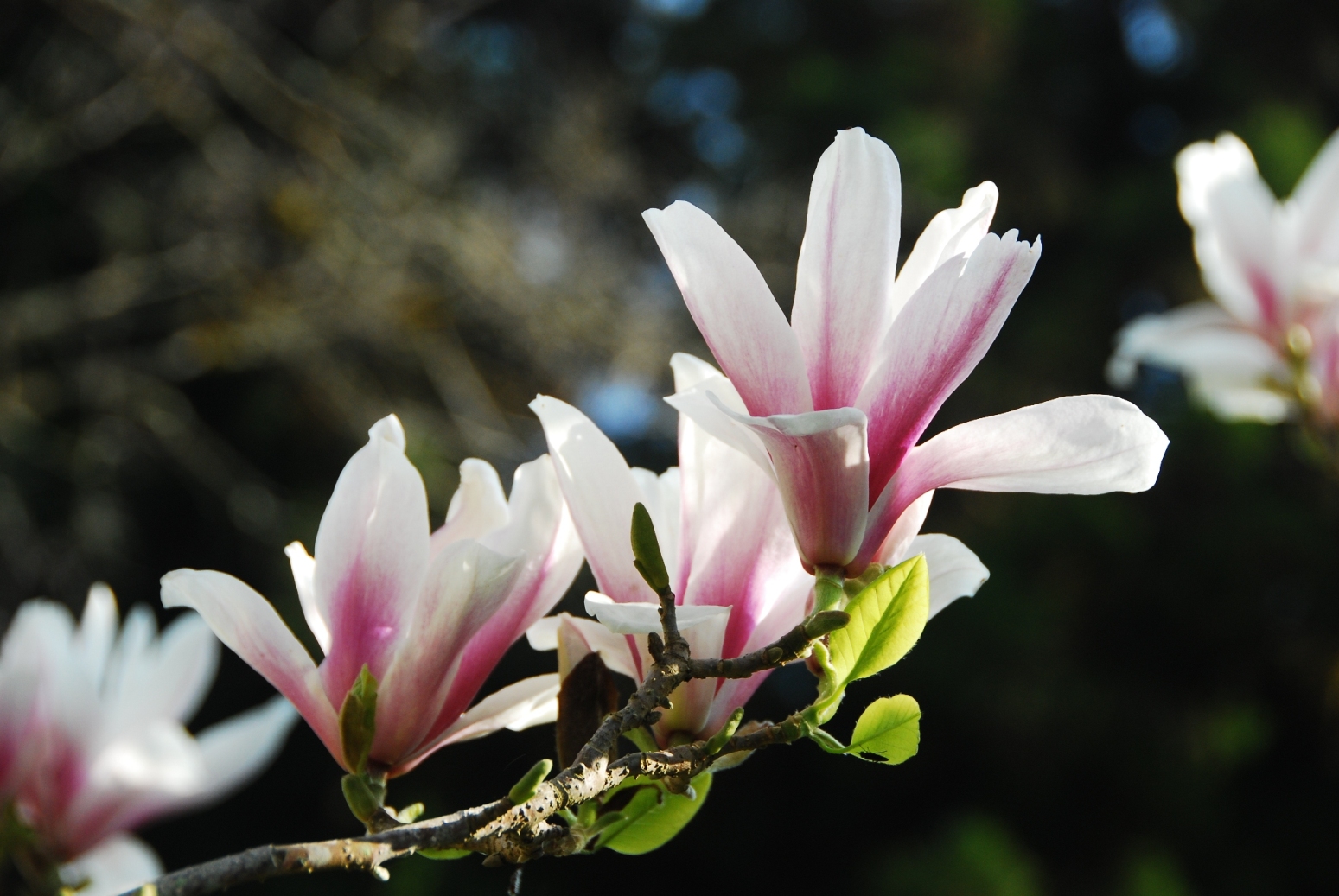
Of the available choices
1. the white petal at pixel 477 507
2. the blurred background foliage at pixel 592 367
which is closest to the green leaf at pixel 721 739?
the white petal at pixel 477 507

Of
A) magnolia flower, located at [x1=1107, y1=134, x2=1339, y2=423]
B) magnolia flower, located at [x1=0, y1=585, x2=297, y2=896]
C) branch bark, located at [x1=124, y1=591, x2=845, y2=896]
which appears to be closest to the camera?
branch bark, located at [x1=124, y1=591, x2=845, y2=896]

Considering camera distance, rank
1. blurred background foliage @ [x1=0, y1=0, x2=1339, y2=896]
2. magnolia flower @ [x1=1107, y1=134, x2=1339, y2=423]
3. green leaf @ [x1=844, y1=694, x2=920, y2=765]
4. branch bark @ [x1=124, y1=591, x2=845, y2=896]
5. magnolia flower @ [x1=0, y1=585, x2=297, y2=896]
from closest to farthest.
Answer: branch bark @ [x1=124, y1=591, x2=845, y2=896] < green leaf @ [x1=844, y1=694, x2=920, y2=765] < magnolia flower @ [x1=0, y1=585, x2=297, y2=896] < magnolia flower @ [x1=1107, y1=134, x2=1339, y2=423] < blurred background foliage @ [x1=0, y1=0, x2=1339, y2=896]

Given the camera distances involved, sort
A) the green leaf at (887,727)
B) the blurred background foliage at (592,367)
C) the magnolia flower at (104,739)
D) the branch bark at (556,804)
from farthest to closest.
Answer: the blurred background foliage at (592,367) < the magnolia flower at (104,739) < the green leaf at (887,727) < the branch bark at (556,804)

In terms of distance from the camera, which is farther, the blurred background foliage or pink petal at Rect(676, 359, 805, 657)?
the blurred background foliage

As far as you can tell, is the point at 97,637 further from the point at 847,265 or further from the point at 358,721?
the point at 847,265

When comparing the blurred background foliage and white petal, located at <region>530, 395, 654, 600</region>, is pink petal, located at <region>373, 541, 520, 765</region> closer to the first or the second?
white petal, located at <region>530, 395, 654, 600</region>

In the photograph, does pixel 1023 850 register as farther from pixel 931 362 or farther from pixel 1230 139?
pixel 931 362

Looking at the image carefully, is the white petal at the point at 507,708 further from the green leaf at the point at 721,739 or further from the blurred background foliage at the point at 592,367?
the blurred background foliage at the point at 592,367

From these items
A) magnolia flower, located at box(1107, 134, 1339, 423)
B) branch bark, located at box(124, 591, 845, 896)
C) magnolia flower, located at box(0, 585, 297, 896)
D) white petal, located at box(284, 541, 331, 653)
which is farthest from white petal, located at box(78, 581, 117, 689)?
magnolia flower, located at box(1107, 134, 1339, 423)
